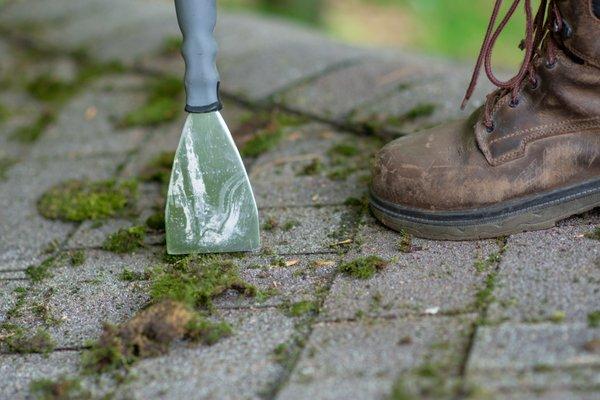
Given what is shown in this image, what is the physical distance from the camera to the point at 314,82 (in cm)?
322

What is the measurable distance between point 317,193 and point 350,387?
0.98 meters

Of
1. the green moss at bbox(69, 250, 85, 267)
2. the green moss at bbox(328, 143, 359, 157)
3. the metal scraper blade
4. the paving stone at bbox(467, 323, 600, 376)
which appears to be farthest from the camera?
the green moss at bbox(328, 143, 359, 157)

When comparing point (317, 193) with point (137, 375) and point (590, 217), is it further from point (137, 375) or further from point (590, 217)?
point (137, 375)

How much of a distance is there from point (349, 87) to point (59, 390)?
A: 5.72ft

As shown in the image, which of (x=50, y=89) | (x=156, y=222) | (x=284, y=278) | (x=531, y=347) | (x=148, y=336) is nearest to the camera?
(x=531, y=347)

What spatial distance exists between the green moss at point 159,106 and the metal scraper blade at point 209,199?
1124 millimetres

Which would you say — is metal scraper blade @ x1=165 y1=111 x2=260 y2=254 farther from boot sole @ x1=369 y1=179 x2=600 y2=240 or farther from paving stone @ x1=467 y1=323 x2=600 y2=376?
paving stone @ x1=467 y1=323 x2=600 y2=376

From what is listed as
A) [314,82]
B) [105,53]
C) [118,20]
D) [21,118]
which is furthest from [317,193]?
[118,20]

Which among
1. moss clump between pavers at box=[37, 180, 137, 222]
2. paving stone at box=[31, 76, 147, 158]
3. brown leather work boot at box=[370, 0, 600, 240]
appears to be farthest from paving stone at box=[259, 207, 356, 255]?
paving stone at box=[31, 76, 147, 158]

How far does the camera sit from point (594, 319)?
161 cm

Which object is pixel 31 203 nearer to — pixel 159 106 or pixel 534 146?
pixel 159 106

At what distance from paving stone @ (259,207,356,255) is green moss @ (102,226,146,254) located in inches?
12.0

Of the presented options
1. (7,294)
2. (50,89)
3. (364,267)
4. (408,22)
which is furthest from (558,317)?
(408,22)

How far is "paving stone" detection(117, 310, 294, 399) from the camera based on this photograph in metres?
1.59
